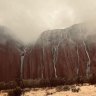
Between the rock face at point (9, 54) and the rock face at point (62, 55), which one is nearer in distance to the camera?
the rock face at point (62, 55)

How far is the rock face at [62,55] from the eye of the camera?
197 ft

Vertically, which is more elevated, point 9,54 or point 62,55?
point 9,54

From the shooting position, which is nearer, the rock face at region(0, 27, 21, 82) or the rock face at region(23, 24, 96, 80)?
the rock face at region(23, 24, 96, 80)

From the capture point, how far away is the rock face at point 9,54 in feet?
211

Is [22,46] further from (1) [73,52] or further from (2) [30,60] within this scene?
(1) [73,52]

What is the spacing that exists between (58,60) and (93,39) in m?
9.09

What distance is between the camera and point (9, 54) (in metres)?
65.9

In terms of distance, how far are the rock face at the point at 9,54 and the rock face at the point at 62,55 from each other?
2.13 metres

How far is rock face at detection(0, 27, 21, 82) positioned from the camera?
211ft

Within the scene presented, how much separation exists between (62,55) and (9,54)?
1209 cm

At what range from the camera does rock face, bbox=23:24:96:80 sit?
5994 centimetres

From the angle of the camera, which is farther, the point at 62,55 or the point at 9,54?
the point at 9,54

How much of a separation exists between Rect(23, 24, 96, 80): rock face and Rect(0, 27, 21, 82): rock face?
213 centimetres

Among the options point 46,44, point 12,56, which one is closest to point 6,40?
point 12,56
